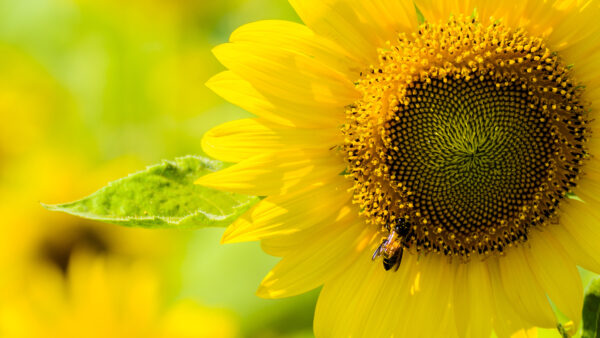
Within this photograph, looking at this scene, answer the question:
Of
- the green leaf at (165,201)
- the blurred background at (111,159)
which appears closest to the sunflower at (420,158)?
the green leaf at (165,201)

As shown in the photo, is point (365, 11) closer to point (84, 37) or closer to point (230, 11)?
point (230, 11)

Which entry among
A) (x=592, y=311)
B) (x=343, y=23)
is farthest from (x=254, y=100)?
(x=592, y=311)

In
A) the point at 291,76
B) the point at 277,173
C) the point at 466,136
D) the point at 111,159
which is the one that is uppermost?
the point at 111,159

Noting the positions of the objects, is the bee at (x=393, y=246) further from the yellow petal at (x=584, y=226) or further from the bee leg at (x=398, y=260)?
the yellow petal at (x=584, y=226)

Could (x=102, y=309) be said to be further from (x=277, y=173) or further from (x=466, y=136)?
(x=466, y=136)

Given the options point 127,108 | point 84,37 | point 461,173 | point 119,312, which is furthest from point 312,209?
point 84,37

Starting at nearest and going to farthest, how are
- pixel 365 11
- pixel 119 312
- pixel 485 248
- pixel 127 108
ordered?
pixel 365 11 → pixel 485 248 → pixel 119 312 → pixel 127 108
